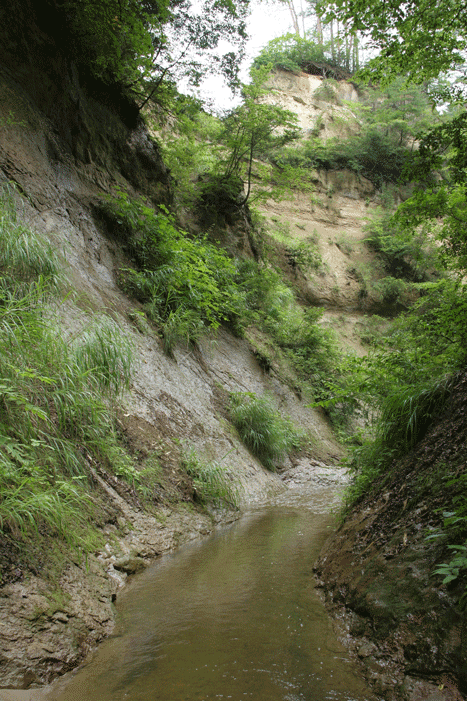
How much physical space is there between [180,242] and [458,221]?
5.02 metres

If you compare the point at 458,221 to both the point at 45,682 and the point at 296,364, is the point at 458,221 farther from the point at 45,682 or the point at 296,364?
the point at 296,364

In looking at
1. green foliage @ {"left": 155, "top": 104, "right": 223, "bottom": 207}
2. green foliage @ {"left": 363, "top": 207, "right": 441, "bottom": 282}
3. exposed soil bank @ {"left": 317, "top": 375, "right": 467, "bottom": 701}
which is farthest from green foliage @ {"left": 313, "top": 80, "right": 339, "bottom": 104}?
exposed soil bank @ {"left": 317, "top": 375, "right": 467, "bottom": 701}

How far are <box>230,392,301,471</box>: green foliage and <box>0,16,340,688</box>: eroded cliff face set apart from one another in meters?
0.28

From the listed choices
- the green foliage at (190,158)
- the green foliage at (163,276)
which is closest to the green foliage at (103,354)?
the green foliage at (163,276)

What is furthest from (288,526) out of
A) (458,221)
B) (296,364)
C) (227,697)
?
(296,364)

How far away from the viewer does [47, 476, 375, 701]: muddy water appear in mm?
1830

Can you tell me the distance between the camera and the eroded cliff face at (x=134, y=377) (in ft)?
7.31

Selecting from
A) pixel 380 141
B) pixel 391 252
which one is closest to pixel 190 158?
pixel 391 252

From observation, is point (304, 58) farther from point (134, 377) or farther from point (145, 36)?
point (134, 377)

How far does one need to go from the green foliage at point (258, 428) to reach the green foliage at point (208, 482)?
1897 mm

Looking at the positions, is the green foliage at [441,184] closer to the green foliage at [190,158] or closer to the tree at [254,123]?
the tree at [254,123]

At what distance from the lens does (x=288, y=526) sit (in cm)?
480

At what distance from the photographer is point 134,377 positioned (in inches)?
217

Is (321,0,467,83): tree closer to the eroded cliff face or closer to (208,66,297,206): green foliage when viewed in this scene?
the eroded cliff face
